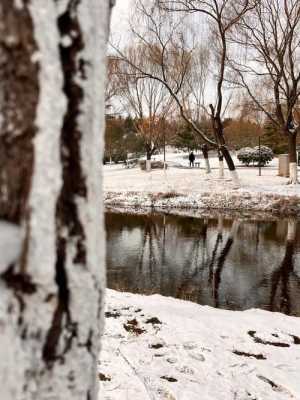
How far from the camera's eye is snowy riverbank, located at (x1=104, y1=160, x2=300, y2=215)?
15.5 meters

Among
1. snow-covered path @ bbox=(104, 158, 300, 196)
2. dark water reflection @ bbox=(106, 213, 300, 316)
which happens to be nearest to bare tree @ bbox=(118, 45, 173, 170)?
snow-covered path @ bbox=(104, 158, 300, 196)

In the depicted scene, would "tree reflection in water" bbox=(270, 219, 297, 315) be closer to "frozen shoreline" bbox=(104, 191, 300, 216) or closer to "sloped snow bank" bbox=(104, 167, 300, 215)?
"frozen shoreline" bbox=(104, 191, 300, 216)

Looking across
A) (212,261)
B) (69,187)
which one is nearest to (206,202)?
(212,261)

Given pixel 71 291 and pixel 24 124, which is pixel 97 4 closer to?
pixel 24 124

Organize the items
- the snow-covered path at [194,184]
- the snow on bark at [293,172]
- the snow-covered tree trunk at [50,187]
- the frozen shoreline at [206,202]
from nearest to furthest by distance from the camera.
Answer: the snow-covered tree trunk at [50,187] < the frozen shoreline at [206,202] < the snow-covered path at [194,184] < the snow on bark at [293,172]

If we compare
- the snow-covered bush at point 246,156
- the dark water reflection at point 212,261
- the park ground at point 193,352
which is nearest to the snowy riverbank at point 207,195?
the dark water reflection at point 212,261

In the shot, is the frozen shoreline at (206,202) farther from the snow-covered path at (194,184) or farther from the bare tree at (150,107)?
the bare tree at (150,107)

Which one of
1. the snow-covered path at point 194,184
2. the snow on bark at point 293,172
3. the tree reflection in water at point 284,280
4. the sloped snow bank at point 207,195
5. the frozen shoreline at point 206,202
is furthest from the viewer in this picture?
the snow on bark at point 293,172

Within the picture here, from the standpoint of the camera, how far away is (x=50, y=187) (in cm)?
65

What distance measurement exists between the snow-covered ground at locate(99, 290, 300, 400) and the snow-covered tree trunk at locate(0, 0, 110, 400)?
2190mm

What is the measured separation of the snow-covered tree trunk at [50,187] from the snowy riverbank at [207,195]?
47.8 ft

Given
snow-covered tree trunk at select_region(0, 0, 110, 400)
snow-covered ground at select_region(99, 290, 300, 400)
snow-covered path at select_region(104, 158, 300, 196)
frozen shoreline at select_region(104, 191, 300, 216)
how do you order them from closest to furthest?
snow-covered tree trunk at select_region(0, 0, 110, 400) → snow-covered ground at select_region(99, 290, 300, 400) → frozen shoreline at select_region(104, 191, 300, 216) → snow-covered path at select_region(104, 158, 300, 196)

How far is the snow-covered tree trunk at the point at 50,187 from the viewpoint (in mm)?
624

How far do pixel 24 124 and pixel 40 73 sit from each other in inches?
3.2
